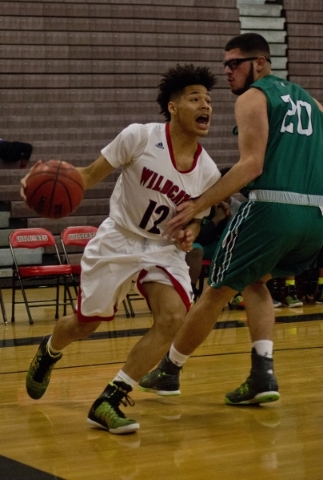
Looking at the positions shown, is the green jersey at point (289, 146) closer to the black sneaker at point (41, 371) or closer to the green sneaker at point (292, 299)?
the black sneaker at point (41, 371)

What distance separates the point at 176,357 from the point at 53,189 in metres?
1.19

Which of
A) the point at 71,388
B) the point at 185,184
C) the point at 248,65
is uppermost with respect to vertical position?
the point at 248,65

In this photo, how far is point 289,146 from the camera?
13.6ft

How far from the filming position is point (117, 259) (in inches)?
161

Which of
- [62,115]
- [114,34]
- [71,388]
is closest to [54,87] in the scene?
[62,115]

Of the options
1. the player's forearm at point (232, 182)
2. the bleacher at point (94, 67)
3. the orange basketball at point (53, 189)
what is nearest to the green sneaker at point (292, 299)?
the bleacher at point (94, 67)

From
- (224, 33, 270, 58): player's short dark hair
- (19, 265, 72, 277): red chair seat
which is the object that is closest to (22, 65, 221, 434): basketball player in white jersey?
(224, 33, 270, 58): player's short dark hair

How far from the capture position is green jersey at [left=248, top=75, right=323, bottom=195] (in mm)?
4125

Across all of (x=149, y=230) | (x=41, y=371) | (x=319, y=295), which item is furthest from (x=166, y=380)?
(x=319, y=295)

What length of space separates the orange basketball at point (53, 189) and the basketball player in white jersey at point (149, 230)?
14 cm

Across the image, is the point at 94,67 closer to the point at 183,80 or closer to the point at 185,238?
the point at 183,80

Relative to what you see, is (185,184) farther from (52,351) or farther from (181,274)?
(52,351)

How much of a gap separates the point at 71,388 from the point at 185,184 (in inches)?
57.9

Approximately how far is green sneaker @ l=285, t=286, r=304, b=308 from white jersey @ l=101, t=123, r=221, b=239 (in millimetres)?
4966
